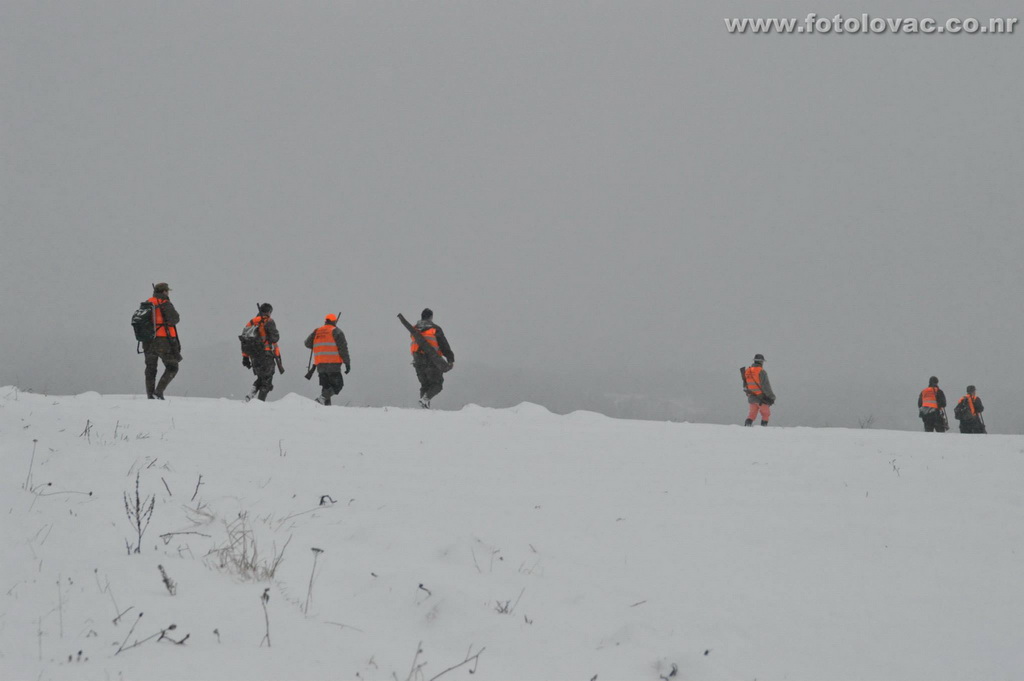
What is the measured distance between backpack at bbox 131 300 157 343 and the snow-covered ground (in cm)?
406

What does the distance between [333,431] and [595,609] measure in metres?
4.72

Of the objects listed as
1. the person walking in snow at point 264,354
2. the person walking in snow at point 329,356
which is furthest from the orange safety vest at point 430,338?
the person walking in snow at point 264,354

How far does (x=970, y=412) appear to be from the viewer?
16469 mm

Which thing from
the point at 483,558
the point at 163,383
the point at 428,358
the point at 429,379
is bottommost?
the point at 483,558

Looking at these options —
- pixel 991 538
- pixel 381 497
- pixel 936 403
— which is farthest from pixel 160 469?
pixel 936 403

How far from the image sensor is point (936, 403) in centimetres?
1661

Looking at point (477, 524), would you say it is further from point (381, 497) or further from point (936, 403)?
point (936, 403)

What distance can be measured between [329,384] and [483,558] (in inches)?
372

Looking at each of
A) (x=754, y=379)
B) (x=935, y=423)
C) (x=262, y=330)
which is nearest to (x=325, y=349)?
(x=262, y=330)

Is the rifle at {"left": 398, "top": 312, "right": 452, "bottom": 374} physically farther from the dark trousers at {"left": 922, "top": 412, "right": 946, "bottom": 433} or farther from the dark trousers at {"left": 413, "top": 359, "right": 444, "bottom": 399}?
the dark trousers at {"left": 922, "top": 412, "right": 946, "bottom": 433}

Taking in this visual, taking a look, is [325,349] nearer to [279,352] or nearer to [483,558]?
[279,352]

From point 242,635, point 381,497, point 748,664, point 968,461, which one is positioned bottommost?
point 748,664

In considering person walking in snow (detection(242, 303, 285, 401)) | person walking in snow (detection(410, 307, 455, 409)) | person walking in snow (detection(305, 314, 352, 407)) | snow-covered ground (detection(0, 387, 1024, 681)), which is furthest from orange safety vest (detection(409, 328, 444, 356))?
snow-covered ground (detection(0, 387, 1024, 681))

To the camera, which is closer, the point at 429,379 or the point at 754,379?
the point at 429,379
